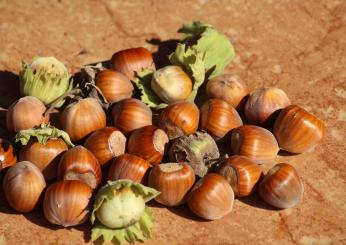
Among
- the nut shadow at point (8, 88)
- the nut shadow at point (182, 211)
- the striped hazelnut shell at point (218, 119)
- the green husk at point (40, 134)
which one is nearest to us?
the nut shadow at point (182, 211)

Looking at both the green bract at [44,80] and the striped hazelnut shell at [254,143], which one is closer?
the striped hazelnut shell at [254,143]

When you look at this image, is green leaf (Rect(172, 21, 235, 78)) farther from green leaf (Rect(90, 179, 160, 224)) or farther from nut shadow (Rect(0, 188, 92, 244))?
nut shadow (Rect(0, 188, 92, 244))

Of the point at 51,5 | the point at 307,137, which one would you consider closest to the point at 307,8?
the point at 307,137

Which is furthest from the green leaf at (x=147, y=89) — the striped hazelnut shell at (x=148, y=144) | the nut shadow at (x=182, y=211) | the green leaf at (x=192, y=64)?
the nut shadow at (x=182, y=211)

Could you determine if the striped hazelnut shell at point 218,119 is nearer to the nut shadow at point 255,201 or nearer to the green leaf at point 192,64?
the green leaf at point 192,64

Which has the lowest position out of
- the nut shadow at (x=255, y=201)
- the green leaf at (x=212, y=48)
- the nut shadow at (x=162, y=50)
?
the nut shadow at (x=255, y=201)

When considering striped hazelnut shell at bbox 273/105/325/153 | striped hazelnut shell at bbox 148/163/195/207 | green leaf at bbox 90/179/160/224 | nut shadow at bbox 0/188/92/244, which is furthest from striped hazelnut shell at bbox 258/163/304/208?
nut shadow at bbox 0/188/92/244

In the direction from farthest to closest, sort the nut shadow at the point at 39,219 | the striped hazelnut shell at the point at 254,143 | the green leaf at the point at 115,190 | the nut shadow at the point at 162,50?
the nut shadow at the point at 162,50, the striped hazelnut shell at the point at 254,143, the nut shadow at the point at 39,219, the green leaf at the point at 115,190
